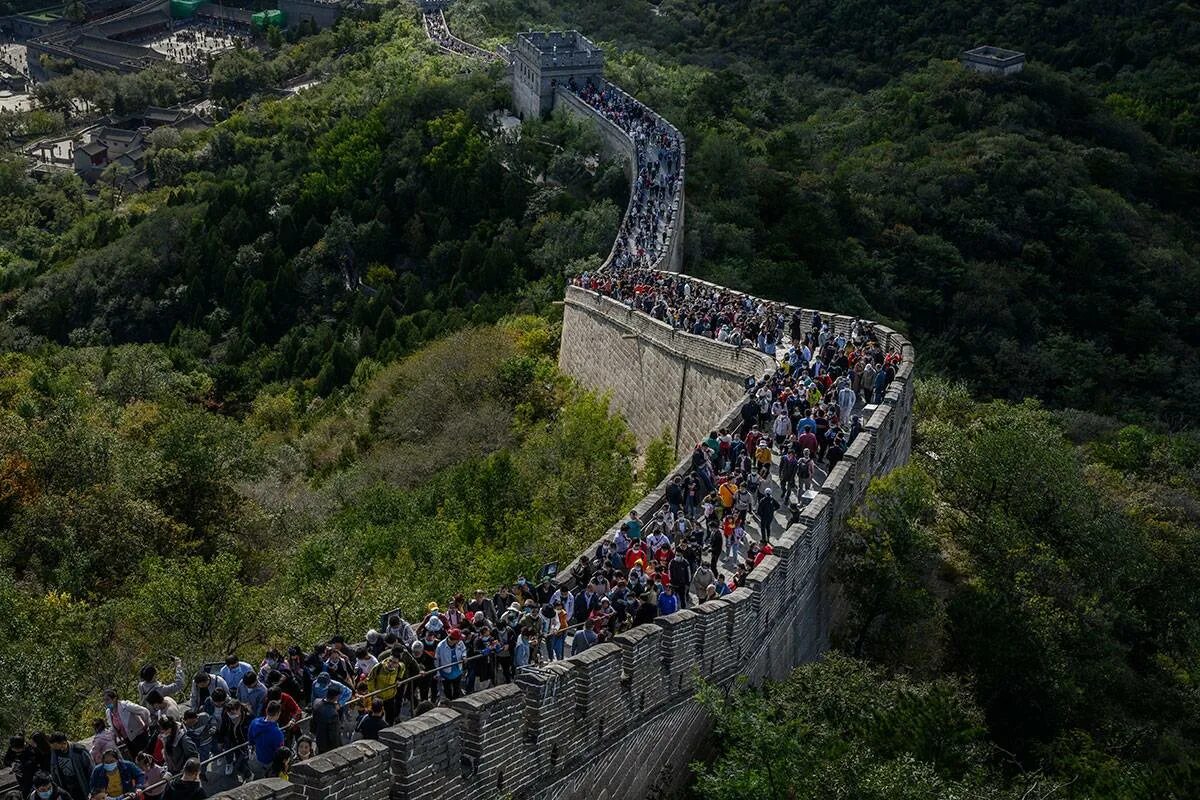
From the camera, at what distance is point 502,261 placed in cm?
5025

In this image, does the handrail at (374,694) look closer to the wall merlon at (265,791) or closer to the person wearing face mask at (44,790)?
the person wearing face mask at (44,790)

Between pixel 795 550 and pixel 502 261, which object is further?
pixel 502 261

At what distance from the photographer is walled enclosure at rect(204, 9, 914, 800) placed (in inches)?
496

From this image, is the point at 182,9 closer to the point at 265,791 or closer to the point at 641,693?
the point at 641,693

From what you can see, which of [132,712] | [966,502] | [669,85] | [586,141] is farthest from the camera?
[669,85]

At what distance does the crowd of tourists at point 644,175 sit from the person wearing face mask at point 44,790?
31.1 metres

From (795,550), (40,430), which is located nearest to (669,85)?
(40,430)

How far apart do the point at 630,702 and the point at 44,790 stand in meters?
6.50

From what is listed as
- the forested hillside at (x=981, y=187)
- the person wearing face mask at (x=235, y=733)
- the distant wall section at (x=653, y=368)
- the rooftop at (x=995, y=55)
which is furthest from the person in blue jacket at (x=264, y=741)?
the rooftop at (x=995, y=55)

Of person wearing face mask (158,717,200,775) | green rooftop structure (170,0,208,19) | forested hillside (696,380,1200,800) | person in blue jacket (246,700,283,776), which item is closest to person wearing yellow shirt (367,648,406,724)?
person in blue jacket (246,700,283,776)

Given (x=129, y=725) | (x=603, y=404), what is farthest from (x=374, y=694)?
(x=603, y=404)

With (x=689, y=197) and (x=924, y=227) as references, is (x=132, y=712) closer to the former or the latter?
(x=689, y=197)

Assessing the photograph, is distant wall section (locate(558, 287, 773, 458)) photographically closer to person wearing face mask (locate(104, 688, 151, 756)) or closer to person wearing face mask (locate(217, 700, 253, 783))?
person wearing face mask (locate(217, 700, 253, 783))

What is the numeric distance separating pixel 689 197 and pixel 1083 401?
1562 centimetres
